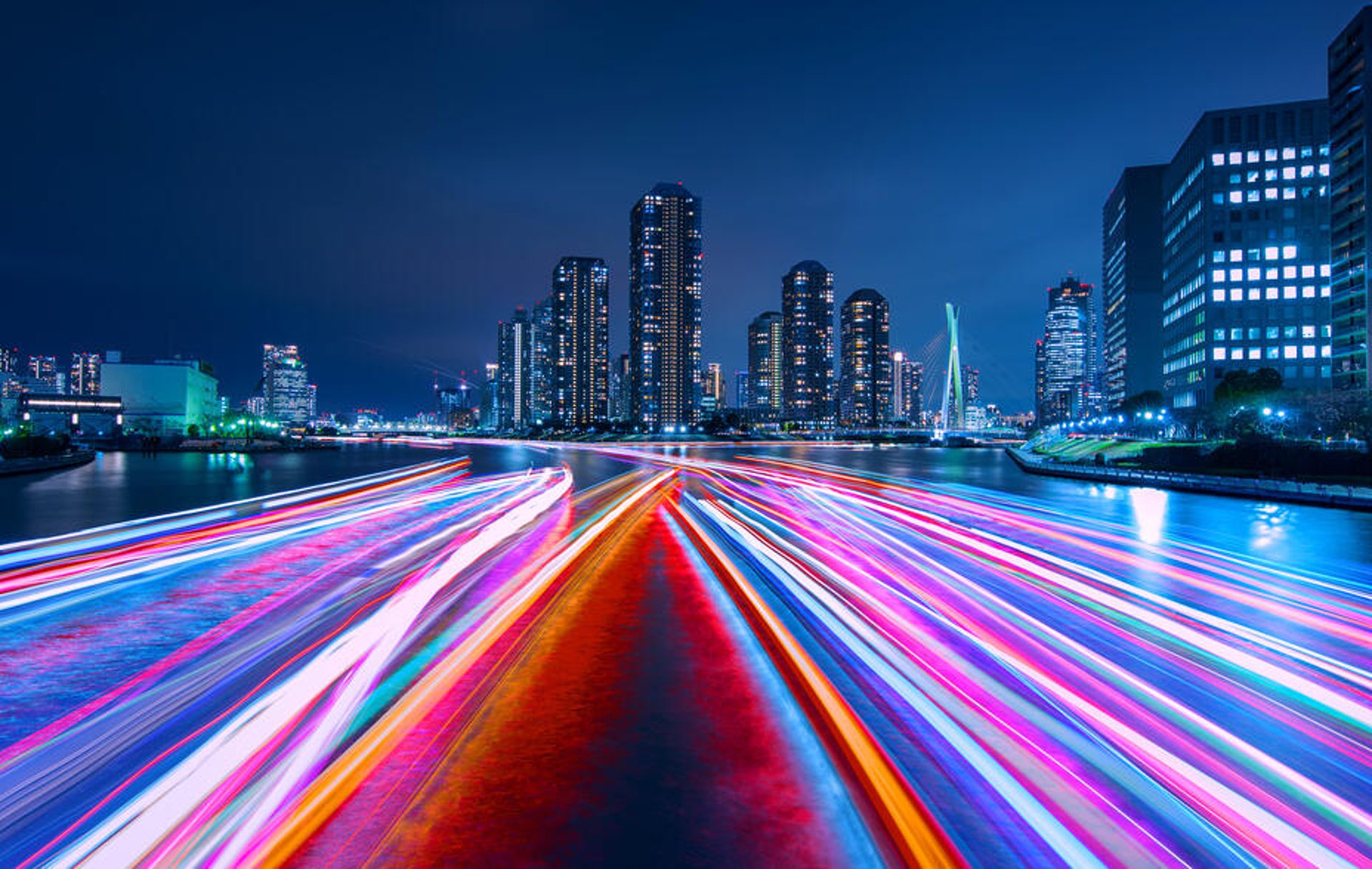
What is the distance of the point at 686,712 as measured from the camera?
19.6ft

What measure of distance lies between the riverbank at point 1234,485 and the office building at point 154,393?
163043mm

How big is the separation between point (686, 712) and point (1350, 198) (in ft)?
392

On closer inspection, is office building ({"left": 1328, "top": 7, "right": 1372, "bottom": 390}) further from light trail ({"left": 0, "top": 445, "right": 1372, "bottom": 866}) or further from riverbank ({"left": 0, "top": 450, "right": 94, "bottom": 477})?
riverbank ({"left": 0, "top": 450, "right": 94, "bottom": 477})

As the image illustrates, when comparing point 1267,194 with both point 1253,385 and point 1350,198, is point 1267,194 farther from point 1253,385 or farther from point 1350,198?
point 1253,385

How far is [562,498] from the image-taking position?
24.8 m

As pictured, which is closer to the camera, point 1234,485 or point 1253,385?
point 1234,485

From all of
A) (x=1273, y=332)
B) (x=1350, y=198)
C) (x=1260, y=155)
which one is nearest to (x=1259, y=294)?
(x=1273, y=332)

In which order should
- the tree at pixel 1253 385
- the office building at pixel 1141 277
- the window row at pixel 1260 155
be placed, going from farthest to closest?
the office building at pixel 1141 277 < the window row at pixel 1260 155 < the tree at pixel 1253 385

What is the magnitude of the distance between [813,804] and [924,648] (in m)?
3.71

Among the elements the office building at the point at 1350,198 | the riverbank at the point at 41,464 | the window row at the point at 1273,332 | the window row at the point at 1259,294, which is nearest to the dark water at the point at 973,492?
the riverbank at the point at 41,464

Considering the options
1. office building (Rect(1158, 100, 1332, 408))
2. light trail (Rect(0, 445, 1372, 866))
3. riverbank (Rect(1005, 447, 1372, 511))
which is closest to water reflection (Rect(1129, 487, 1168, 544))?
riverbank (Rect(1005, 447, 1372, 511))

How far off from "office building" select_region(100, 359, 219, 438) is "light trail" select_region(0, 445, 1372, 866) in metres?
167

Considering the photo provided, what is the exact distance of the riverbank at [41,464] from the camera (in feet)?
145

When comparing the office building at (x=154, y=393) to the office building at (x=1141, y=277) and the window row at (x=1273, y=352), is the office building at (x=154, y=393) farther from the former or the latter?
the office building at (x=1141, y=277)
